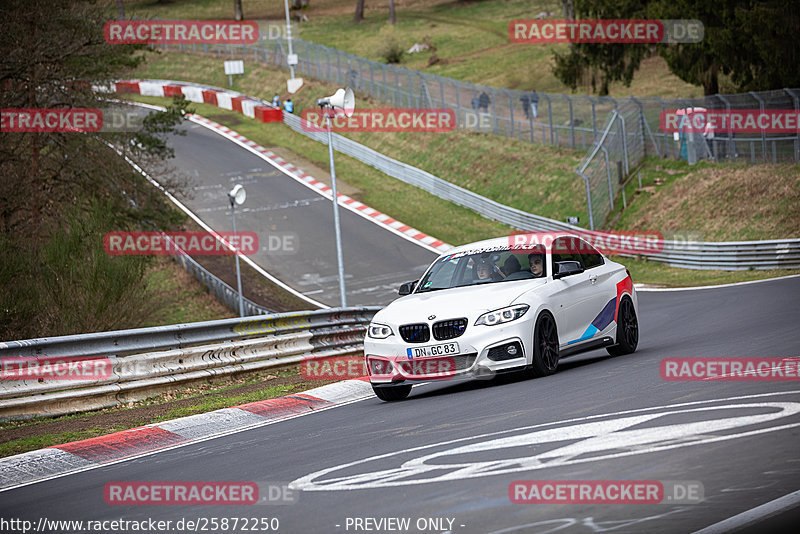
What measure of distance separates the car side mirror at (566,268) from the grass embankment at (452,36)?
4514 centimetres

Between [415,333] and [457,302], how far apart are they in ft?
1.91

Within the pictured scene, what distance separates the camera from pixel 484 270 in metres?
12.1

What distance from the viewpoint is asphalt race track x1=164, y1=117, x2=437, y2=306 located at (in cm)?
3372

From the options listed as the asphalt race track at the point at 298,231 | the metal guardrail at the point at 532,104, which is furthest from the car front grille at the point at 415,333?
the metal guardrail at the point at 532,104

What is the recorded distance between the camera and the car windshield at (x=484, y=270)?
12.0 meters

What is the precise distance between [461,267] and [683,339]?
4.18 metres

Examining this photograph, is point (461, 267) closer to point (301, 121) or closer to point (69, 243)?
point (69, 243)

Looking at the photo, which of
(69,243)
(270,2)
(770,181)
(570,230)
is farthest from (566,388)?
(270,2)

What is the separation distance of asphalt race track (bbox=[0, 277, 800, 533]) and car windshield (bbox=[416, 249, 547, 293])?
1.33 meters
